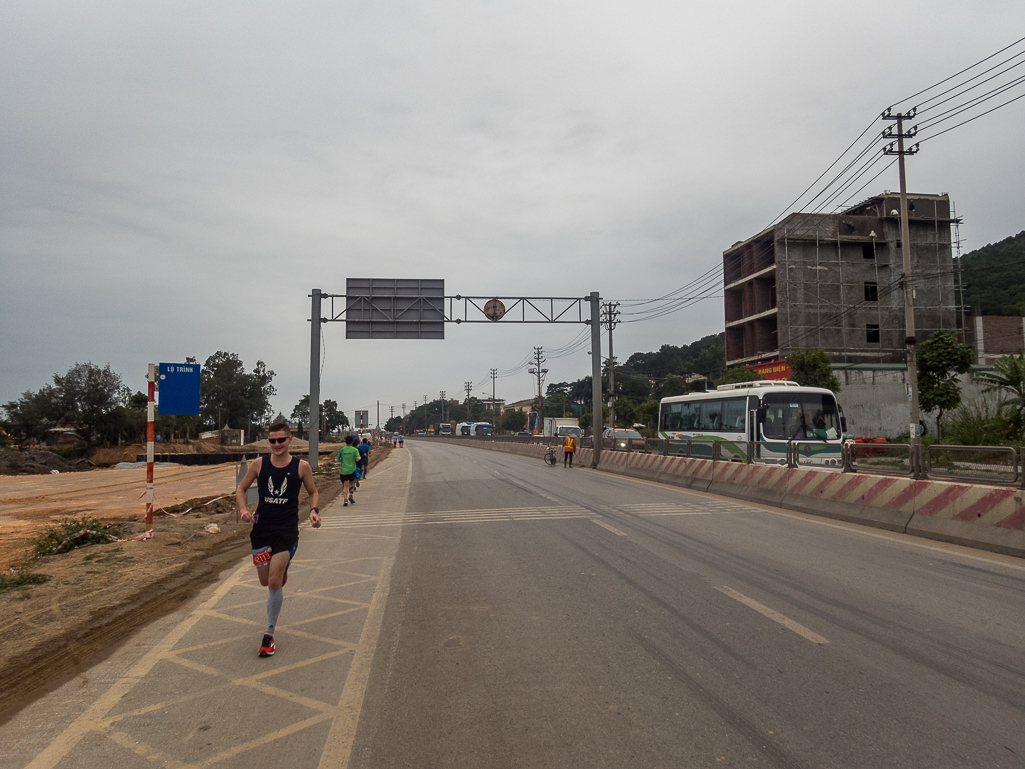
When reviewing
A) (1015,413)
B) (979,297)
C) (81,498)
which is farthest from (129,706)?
(979,297)

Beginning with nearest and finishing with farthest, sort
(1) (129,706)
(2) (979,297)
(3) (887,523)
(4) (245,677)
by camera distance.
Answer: (1) (129,706), (4) (245,677), (3) (887,523), (2) (979,297)

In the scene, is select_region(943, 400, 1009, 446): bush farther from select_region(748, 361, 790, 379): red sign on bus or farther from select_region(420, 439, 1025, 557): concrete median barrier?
select_region(748, 361, 790, 379): red sign on bus

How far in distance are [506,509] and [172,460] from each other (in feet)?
131

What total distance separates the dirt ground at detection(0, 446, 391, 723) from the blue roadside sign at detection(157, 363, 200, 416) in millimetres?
2137

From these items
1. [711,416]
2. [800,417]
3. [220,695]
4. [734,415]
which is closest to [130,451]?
[711,416]

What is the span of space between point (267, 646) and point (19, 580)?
4553 mm

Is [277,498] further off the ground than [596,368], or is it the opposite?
[596,368]

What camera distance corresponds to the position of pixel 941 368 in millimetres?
39969

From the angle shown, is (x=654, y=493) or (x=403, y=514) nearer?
(x=403, y=514)

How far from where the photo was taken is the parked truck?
190 feet

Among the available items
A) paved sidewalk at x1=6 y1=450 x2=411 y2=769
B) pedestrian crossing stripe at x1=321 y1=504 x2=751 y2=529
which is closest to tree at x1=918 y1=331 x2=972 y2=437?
pedestrian crossing stripe at x1=321 y1=504 x2=751 y2=529

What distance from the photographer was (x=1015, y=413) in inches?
953

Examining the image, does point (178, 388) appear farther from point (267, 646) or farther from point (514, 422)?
point (514, 422)

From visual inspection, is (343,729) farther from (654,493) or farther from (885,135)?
(885,135)
